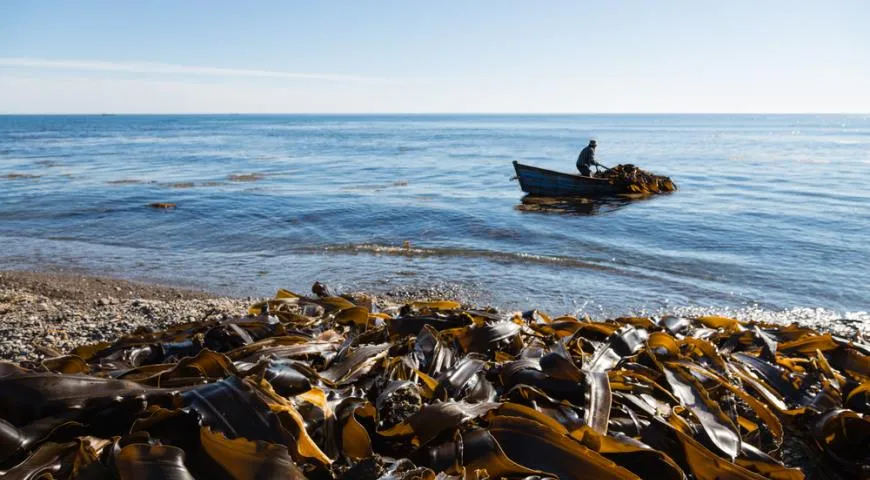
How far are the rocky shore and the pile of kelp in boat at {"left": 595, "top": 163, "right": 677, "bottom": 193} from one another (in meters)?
14.7

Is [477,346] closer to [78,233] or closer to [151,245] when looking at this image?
[151,245]

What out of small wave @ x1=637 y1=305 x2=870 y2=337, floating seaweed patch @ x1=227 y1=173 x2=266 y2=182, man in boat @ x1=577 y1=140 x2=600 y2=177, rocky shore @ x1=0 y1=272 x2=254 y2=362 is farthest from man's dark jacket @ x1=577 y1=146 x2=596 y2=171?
rocky shore @ x1=0 y1=272 x2=254 y2=362

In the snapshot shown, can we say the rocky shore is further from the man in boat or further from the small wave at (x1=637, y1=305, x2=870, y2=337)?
the man in boat

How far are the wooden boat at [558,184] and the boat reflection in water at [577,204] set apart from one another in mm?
212

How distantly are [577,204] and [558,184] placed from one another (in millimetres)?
1609

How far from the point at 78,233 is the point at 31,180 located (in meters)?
12.4

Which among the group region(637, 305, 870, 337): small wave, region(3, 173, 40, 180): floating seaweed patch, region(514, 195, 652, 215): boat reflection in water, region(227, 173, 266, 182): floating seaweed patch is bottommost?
region(637, 305, 870, 337): small wave

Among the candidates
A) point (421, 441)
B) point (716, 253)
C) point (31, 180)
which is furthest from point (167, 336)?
point (31, 180)

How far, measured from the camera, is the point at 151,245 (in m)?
11.6

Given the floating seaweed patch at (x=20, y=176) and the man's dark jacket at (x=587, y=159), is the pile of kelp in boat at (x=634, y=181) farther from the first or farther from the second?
the floating seaweed patch at (x=20, y=176)

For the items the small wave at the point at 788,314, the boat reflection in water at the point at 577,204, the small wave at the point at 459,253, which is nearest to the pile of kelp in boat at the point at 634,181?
the boat reflection in water at the point at 577,204

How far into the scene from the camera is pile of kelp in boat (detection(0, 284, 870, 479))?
1.63 m

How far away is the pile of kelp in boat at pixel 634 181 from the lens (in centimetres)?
1911

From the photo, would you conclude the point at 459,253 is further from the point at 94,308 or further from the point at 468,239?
the point at 94,308
